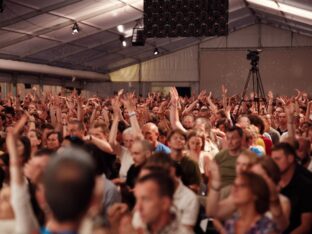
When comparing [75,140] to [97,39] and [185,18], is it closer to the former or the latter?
[185,18]

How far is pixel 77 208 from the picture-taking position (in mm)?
1808

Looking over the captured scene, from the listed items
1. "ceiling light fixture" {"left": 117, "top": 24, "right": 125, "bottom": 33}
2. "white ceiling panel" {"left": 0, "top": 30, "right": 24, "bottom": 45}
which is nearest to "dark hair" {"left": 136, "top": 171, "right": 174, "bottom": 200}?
"white ceiling panel" {"left": 0, "top": 30, "right": 24, "bottom": 45}

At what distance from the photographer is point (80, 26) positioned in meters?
19.0

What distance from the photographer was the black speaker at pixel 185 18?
1259 cm

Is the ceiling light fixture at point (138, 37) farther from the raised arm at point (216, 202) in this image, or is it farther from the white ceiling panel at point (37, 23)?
the raised arm at point (216, 202)

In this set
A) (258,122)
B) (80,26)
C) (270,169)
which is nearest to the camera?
(270,169)

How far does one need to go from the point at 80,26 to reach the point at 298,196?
15.4 metres

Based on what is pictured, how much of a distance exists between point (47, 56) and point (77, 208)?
64.9 feet

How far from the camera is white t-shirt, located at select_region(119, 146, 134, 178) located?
618 centimetres

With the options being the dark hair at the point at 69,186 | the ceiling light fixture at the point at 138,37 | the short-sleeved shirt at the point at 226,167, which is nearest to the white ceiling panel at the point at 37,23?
the ceiling light fixture at the point at 138,37

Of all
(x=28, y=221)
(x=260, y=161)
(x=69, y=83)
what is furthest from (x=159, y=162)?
(x=69, y=83)

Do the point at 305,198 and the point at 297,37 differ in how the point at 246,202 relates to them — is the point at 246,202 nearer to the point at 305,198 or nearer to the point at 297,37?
the point at 305,198

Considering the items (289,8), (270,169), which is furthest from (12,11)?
(270,169)

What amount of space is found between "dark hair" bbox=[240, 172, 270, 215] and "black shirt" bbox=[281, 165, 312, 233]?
106cm
